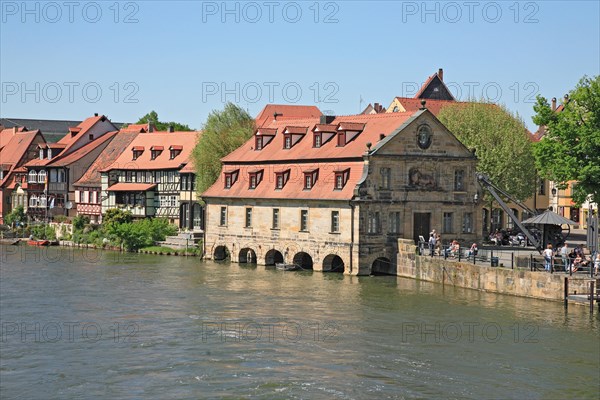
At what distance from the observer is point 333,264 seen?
64.5 metres

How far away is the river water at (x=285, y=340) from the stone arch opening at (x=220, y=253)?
12527 millimetres

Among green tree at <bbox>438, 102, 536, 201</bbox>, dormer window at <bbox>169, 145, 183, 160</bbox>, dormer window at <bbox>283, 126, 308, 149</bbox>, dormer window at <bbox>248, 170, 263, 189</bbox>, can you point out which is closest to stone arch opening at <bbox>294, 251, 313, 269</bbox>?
dormer window at <bbox>248, 170, 263, 189</bbox>

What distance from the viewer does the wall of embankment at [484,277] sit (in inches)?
1938

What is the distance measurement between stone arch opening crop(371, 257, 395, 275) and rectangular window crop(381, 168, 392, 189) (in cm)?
430

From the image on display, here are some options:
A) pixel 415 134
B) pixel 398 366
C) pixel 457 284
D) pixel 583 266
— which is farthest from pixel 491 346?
pixel 415 134

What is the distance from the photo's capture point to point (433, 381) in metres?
34.0

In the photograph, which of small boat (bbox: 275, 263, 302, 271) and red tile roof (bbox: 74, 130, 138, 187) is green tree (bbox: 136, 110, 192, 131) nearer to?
red tile roof (bbox: 74, 130, 138, 187)

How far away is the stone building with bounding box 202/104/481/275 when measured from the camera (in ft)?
202

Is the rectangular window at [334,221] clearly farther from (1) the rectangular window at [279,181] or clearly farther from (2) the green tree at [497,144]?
(2) the green tree at [497,144]

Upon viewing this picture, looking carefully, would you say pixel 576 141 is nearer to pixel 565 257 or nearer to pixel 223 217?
pixel 565 257

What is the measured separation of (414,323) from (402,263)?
1642cm

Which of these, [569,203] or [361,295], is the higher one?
[569,203]

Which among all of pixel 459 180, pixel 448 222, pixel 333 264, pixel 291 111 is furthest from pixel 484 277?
pixel 291 111

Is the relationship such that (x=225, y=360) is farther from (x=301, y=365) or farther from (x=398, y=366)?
(x=398, y=366)
